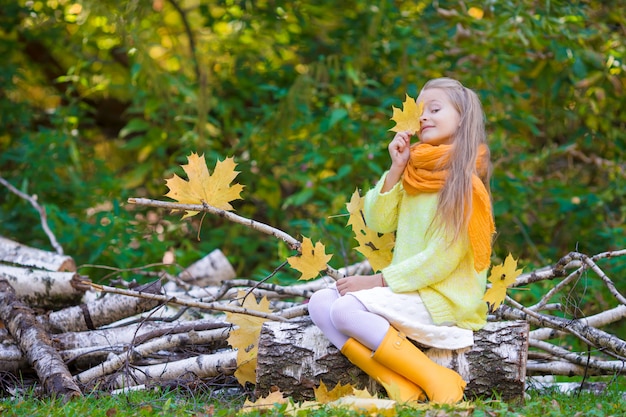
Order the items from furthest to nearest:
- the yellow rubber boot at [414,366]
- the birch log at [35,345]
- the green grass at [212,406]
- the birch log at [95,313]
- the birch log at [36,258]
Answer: the birch log at [36,258]
the birch log at [95,313]
the birch log at [35,345]
the yellow rubber boot at [414,366]
the green grass at [212,406]

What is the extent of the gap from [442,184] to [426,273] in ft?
1.22

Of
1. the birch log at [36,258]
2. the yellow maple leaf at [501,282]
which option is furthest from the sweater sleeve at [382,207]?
the birch log at [36,258]

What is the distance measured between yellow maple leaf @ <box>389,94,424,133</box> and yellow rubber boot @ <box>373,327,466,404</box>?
2.78 feet

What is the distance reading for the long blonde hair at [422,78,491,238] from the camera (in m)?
3.02

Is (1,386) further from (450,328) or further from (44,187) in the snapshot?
(44,187)

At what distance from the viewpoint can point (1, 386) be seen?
11.6 ft

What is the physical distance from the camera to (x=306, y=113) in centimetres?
637

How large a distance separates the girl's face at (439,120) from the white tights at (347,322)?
30.2 inches

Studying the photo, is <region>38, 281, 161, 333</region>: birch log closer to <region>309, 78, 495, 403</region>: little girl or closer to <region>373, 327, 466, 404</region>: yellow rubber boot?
<region>309, 78, 495, 403</region>: little girl

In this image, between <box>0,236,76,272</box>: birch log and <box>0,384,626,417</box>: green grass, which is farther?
<box>0,236,76,272</box>: birch log

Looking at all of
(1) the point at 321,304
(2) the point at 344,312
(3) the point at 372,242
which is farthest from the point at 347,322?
(3) the point at 372,242

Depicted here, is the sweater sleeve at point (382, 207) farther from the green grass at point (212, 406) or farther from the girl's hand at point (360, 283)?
the green grass at point (212, 406)

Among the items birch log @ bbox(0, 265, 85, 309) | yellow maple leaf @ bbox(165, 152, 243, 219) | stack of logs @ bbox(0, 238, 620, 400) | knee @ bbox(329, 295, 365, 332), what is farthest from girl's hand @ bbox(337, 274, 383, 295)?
birch log @ bbox(0, 265, 85, 309)

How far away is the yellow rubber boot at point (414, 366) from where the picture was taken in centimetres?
293
